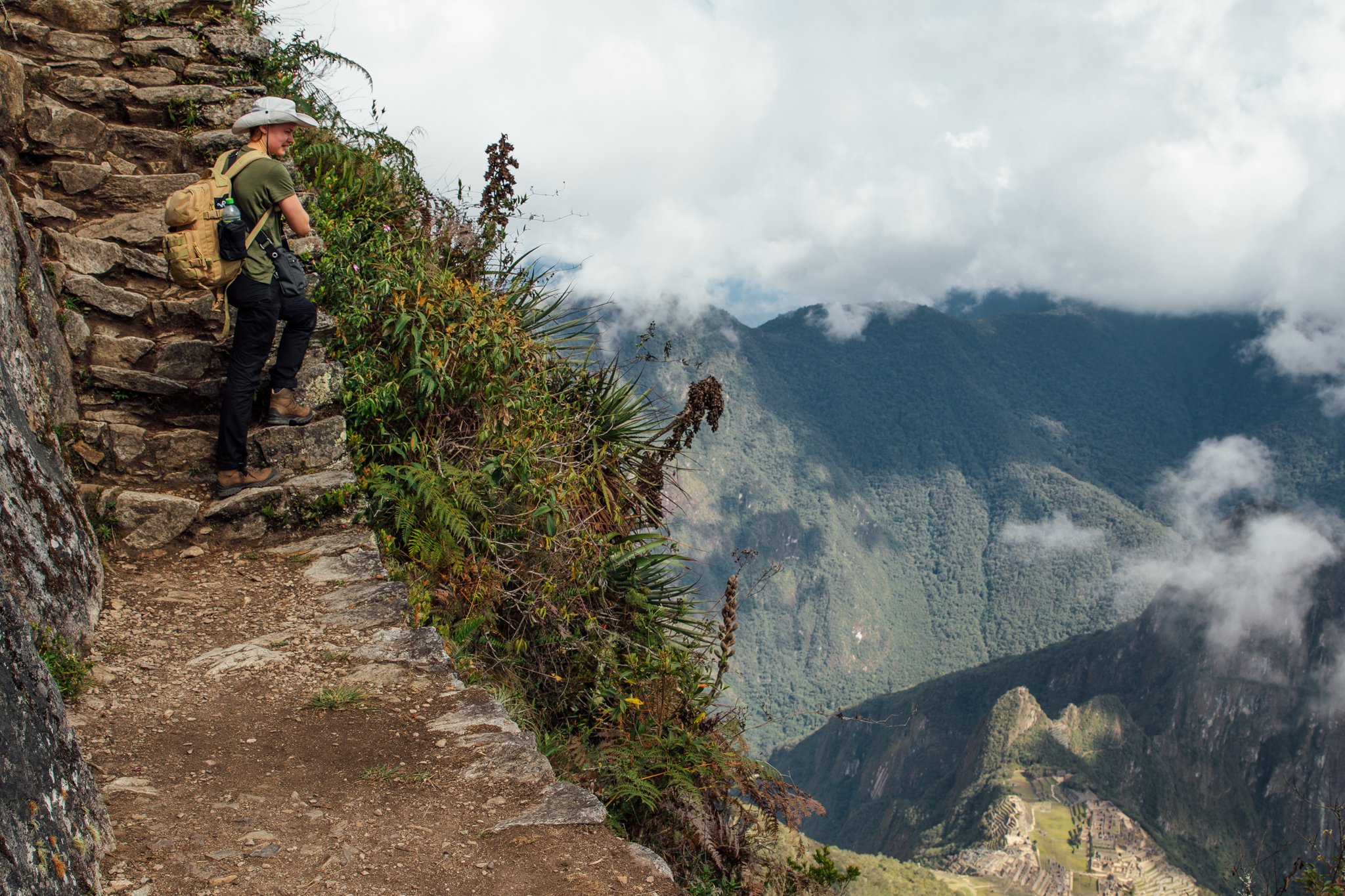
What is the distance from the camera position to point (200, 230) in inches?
188

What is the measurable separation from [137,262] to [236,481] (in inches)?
81.1

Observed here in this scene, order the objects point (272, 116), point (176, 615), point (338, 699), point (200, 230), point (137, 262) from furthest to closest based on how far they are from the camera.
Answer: point (137, 262) < point (272, 116) < point (200, 230) < point (176, 615) < point (338, 699)

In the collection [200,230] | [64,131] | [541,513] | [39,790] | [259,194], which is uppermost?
[64,131]

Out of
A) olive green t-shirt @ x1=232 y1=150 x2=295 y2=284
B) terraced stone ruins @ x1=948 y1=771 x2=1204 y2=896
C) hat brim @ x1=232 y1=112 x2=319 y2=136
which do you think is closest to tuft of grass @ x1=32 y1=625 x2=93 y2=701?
olive green t-shirt @ x1=232 y1=150 x2=295 y2=284

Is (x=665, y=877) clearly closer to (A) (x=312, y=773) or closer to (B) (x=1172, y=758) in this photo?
(A) (x=312, y=773)

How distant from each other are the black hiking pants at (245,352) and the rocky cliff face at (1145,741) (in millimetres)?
103856

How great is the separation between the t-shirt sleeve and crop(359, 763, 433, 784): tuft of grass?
10.5 feet

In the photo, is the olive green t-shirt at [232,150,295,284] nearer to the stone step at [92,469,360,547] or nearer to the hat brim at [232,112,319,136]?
the hat brim at [232,112,319,136]

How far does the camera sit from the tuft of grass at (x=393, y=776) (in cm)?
328

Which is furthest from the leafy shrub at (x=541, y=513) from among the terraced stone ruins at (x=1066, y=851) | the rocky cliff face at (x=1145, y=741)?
the rocky cliff face at (x=1145, y=741)

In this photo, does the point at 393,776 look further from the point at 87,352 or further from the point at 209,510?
the point at 87,352

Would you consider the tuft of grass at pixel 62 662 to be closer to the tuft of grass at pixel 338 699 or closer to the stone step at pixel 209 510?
the tuft of grass at pixel 338 699

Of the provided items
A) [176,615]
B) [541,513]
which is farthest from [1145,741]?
[176,615]

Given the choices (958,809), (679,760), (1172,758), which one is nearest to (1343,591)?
(1172,758)
